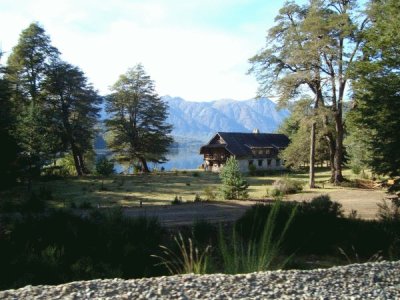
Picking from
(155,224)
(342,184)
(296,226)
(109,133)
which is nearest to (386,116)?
(296,226)

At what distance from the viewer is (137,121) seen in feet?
161

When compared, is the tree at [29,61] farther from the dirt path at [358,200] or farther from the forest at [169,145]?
the dirt path at [358,200]

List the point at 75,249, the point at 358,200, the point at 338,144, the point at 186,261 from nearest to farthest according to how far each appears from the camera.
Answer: the point at 186,261, the point at 75,249, the point at 358,200, the point at 338,144

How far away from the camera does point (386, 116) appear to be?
1571 centimetres

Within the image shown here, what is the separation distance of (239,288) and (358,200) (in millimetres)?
18557

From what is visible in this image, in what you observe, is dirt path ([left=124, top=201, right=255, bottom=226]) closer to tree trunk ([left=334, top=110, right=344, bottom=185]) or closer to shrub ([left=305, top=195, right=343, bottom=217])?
shrub ([left=305, top=195, right=343, bottom=217])

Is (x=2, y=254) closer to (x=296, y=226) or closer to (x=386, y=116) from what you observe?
(x=296, y=226)

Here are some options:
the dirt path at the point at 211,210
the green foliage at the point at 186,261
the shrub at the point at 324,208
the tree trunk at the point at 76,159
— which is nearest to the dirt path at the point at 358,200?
the dirt path at the point at 211,210

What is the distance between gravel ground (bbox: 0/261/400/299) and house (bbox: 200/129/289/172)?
158 ft

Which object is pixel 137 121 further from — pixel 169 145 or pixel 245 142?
pixel 245 142

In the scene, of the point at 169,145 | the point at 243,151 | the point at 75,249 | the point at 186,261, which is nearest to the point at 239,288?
the point at 186,261

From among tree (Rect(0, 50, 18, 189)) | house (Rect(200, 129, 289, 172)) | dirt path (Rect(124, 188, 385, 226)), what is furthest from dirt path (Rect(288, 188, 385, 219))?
house (Rect(200, 129, 289, 172))

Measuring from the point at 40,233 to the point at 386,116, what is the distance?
44.1ft

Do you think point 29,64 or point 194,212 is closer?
point 194,212
